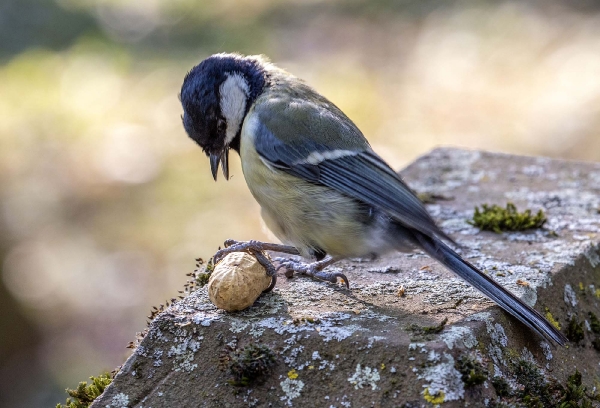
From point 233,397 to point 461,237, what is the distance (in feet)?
4.88

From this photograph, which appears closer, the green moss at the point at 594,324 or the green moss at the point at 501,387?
the green moss at the point at 501,387

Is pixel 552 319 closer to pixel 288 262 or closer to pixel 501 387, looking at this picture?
pixel 501 387

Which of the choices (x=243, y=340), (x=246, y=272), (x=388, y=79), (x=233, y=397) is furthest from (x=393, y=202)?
(x=388, y=79)

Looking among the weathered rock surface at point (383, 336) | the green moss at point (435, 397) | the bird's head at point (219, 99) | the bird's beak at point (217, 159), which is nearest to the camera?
the green moss at point (435, 397)

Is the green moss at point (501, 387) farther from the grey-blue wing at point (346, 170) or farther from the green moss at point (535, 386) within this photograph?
the grey-blue wing at point (346, 170)

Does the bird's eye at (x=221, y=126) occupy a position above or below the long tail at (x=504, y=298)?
above

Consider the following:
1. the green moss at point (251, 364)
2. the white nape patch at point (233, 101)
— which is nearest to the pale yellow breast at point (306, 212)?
the white nape patch at point (233, 101)

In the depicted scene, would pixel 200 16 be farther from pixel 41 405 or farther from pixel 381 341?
pixel 381 341

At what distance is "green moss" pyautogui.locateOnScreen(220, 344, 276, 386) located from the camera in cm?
214

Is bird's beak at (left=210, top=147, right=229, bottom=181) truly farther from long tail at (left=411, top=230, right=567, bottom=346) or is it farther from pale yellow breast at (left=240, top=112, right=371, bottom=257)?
Answer: long tail at (left=411, top=230, right=567, bottom=346)

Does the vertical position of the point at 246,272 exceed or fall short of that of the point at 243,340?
it exceeds it

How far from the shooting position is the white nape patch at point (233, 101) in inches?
120

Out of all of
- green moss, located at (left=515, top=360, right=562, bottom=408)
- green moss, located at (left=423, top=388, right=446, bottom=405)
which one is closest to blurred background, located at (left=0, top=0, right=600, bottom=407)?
green moss, located at (left=423, top=388, right=446, bottom=405)

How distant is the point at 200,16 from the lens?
9375 mm
